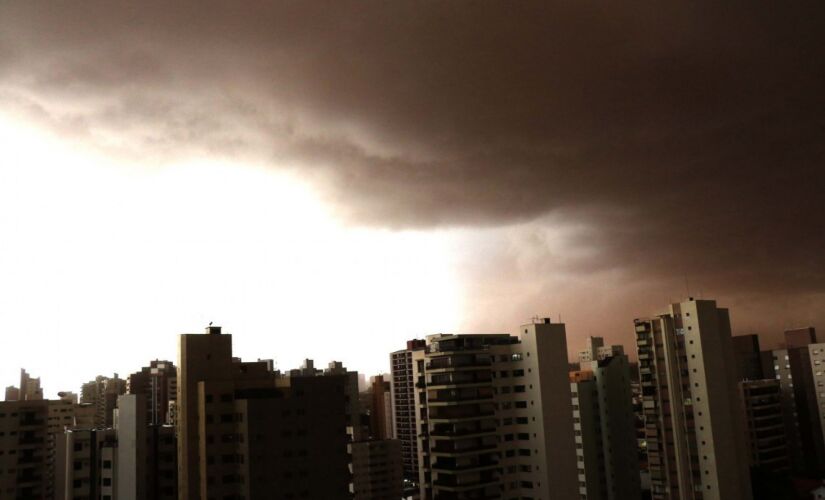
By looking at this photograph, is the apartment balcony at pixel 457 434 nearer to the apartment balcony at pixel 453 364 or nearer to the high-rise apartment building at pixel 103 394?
the apartment balcony at pixel 453 364

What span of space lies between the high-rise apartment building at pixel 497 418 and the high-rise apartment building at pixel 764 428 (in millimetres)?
27952

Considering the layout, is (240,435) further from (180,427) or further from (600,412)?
(600,412)

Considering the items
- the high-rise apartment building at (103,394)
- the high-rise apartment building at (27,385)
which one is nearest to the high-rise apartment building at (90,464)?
the high-rise apartment building at (103,394)

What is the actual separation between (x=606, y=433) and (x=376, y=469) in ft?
86.2

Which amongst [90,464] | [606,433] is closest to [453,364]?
[606,433]

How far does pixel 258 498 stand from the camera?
95.3 feet

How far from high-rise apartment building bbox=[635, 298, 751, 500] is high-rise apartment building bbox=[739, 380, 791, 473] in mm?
19490

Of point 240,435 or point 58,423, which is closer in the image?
point 240,435

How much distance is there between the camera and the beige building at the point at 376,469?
63.3m

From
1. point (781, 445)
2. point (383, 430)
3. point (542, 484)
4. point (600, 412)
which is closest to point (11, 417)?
point (542, 484)

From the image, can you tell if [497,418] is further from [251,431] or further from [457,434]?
[251,431]

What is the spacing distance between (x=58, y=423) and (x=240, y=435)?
41.1m

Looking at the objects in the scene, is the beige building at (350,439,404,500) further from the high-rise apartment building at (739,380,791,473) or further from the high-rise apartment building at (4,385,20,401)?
the high-rise apartment building at (4,385,20,401)

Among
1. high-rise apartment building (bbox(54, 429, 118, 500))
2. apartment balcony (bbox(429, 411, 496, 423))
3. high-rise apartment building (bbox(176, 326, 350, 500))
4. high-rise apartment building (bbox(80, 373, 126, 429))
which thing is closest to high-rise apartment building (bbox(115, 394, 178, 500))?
high-rise apartment building (bbox(54, 429, 118, 500))
